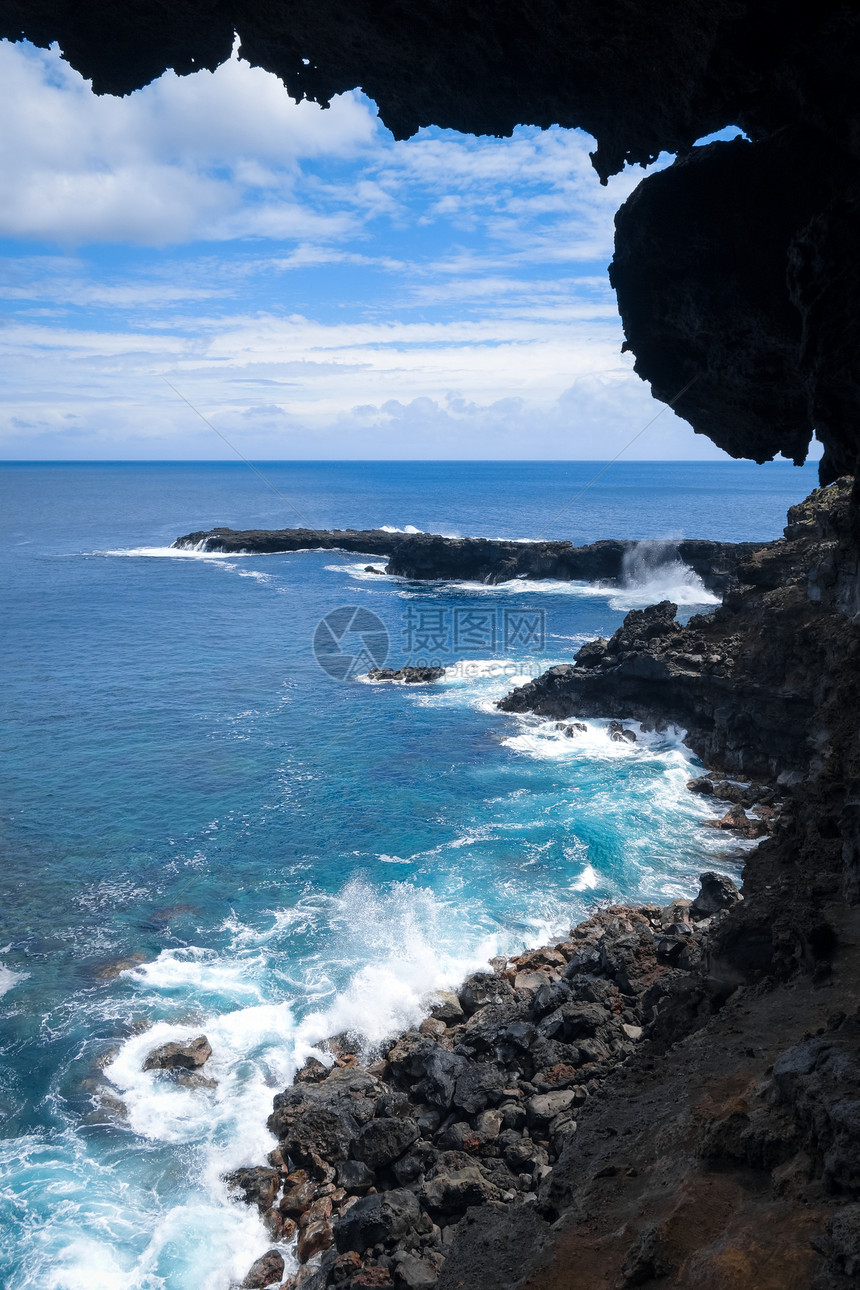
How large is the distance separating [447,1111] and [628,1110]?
4.86m

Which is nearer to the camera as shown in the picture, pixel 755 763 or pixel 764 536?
pixel 755 763

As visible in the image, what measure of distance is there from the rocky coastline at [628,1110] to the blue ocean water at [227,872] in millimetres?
1579

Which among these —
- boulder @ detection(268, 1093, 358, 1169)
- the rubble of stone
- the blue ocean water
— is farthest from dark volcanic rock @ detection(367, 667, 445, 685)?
boulder @ detection(268, 1093, 358, 1169)

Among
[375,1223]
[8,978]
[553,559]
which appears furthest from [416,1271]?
[553,559]

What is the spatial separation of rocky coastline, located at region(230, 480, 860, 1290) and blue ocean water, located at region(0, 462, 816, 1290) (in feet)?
5.18

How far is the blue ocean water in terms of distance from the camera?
1611 cm

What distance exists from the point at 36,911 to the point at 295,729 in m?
17.4

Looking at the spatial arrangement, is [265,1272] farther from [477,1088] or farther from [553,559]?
[553,559]

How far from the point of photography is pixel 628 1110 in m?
12.9

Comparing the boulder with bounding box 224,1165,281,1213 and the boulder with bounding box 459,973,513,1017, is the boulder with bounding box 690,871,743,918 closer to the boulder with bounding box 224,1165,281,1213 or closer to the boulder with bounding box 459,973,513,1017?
the boulder with bounding box 459,973,513,1017

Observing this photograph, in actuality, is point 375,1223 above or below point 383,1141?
above

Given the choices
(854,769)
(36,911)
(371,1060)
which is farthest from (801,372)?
(36,911)

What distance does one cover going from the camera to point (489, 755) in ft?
125

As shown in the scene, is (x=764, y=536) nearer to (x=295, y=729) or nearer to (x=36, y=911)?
(x=295, y=729)
